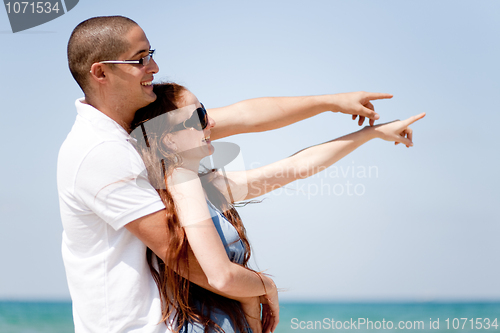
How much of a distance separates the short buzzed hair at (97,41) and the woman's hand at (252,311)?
3.32 feet

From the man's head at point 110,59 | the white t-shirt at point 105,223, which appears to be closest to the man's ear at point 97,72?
the man's head at point 110,59

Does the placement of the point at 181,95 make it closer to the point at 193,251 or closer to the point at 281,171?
the point at 193,251

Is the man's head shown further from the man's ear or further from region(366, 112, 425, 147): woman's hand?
region(366, 112, 425, 147): woman's hand

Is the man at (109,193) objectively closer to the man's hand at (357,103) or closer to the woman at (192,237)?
the woman at (192,237)

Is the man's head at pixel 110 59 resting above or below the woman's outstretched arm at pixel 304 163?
above

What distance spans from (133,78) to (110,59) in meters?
0.10

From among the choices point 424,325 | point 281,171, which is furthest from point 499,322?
point 281,171

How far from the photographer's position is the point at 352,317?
14195mm

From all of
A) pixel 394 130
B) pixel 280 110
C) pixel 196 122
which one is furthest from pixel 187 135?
pixel 394 130

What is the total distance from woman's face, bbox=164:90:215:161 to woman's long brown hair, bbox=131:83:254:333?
0.07 feet

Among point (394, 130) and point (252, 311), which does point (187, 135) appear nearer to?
point (252, 311)

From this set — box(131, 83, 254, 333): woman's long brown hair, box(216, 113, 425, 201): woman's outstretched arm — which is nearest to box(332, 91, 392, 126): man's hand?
box(216, 113, 425, 201): woman's outstretched arm

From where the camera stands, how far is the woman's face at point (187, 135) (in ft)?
5.19

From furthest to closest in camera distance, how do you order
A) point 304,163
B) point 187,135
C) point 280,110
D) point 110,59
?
1. point 304,163
2. point 280,110
3. point 187,135
4. point 110,59
